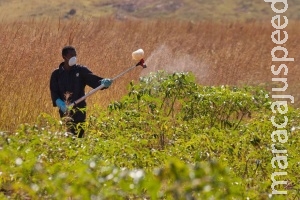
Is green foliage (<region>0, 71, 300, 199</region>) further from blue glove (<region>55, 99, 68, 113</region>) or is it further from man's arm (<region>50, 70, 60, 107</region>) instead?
man's arm (<region>50, 70, 60, 107</region>)

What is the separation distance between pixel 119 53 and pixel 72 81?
421 centimetres

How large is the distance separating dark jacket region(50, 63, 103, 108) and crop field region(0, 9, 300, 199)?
0.29 meters

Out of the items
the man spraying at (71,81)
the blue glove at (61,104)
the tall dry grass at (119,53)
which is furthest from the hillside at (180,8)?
the blue glove at (61,104)

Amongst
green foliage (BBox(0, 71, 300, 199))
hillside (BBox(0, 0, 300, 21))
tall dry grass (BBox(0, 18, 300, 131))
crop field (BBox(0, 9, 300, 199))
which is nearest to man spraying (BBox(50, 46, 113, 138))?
crop field (BBox(0, 9, 300, 199))

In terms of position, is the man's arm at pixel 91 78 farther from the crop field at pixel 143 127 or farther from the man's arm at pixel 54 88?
the crop field at pixel 143 127

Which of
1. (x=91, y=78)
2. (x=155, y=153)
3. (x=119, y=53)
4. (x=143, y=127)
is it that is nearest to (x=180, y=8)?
(x=119, y=53)

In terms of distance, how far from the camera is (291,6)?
6719 centimetres

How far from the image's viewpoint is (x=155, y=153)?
15.5 ft

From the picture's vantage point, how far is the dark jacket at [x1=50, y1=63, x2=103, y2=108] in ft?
24.1

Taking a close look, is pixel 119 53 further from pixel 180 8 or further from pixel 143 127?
pixel 180 8

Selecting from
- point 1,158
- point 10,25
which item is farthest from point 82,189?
point 10,25

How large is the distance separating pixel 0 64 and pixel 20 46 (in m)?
0.85

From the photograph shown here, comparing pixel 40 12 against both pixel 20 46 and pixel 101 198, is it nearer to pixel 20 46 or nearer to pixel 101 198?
pixel 20 46

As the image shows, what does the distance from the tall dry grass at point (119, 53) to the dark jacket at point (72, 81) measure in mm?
678
